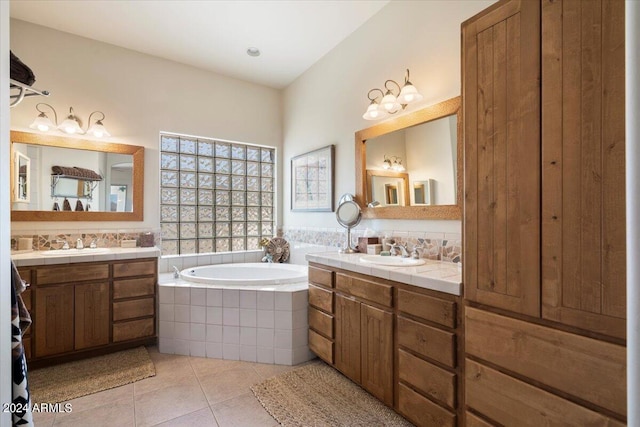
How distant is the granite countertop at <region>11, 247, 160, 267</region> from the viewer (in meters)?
2.33

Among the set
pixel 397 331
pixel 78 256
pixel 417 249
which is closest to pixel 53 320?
pixel 78 256

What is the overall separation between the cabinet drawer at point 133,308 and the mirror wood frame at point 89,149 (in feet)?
2.86

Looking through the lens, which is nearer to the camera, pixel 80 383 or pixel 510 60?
pixel 510 60

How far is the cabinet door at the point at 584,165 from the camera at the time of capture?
37.6 inches

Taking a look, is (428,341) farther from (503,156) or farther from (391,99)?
(391,99)

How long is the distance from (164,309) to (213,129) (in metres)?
2.03

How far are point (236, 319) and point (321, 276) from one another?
0.82 m

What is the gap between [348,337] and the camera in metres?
2.11

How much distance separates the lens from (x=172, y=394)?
2068mm

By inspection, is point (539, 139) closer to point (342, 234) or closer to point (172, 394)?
point (342, 234)

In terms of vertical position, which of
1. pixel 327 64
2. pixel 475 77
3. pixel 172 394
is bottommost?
pixel 172 394

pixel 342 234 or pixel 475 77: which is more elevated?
pixel 475 77

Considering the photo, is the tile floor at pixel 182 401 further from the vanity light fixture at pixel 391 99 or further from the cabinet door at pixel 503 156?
the vanity light fixture at pixel 391 99

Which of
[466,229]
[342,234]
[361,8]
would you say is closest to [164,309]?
[342,234]
